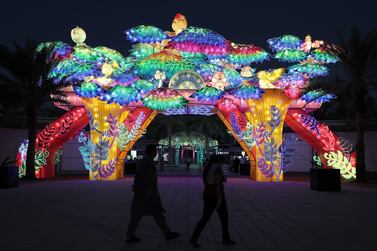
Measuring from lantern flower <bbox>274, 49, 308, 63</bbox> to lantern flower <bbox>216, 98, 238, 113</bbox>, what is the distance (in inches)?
130

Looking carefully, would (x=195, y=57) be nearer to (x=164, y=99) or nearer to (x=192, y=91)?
(x=192, y=91)

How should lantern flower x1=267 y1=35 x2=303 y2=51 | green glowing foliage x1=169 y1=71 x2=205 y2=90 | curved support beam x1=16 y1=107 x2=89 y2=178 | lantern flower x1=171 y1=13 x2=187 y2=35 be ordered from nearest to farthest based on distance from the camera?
green glowing foliage x1=169 y1=71 x2=205 y2=90 < lantern flower x1=267 y1=35 x2=303 y2=51 < curved support beam x1=16 y1=107 x2=89 y2=178 < lantern flower x1=171 y1=13 x2=187 y2=35

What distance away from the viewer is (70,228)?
25.2ft

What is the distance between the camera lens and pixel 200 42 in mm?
18781

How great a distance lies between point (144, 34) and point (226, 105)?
17.8ft

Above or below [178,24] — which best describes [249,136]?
below

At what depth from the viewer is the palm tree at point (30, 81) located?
20100mm

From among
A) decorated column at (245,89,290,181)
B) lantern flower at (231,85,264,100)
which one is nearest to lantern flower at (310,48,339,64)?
decorated column at (245,89,290,181)

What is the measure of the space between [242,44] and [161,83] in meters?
4.71

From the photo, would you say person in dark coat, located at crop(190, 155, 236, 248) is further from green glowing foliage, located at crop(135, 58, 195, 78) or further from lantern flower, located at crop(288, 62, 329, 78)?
lantern flower, located at crop(288, 62, 329, 78)

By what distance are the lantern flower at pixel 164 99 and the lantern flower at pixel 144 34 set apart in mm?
3502

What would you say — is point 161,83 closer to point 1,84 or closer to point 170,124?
point 1,84

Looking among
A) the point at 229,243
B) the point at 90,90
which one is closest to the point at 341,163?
the point at 90,90

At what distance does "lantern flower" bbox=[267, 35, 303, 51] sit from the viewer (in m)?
21.4
